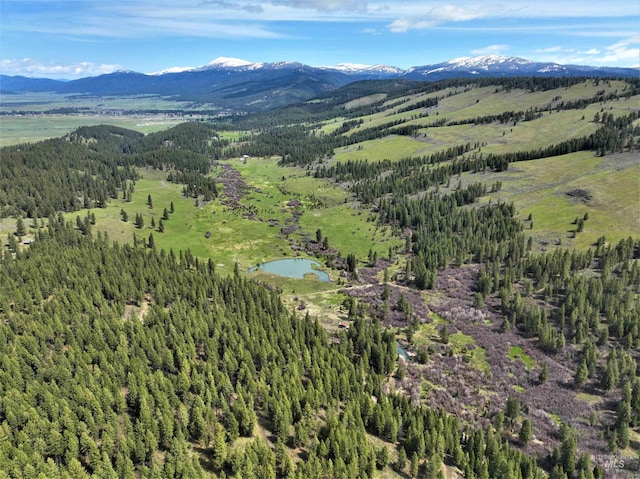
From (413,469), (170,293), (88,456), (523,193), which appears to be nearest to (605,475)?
(413,469)

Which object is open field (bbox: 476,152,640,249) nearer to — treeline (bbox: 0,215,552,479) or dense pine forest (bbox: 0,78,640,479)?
dense pine forest (bbox: 0,78,640,479)

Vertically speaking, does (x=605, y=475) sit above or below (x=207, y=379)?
below

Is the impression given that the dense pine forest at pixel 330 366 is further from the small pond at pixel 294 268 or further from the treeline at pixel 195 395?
the small pond at pixel 294 268

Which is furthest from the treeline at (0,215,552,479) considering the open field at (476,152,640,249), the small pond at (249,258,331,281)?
the open field at (476,152,640,249)

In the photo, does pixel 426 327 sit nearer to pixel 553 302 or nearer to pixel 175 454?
pixel 553 302

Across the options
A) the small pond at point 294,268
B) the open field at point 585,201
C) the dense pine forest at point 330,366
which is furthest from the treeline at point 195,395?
the open field at point 585,201

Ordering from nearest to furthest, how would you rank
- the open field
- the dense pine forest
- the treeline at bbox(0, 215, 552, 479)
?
the treeline at bbox(0, 215, 552, 479) → the dense pine forest → the open field

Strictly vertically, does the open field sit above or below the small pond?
above
